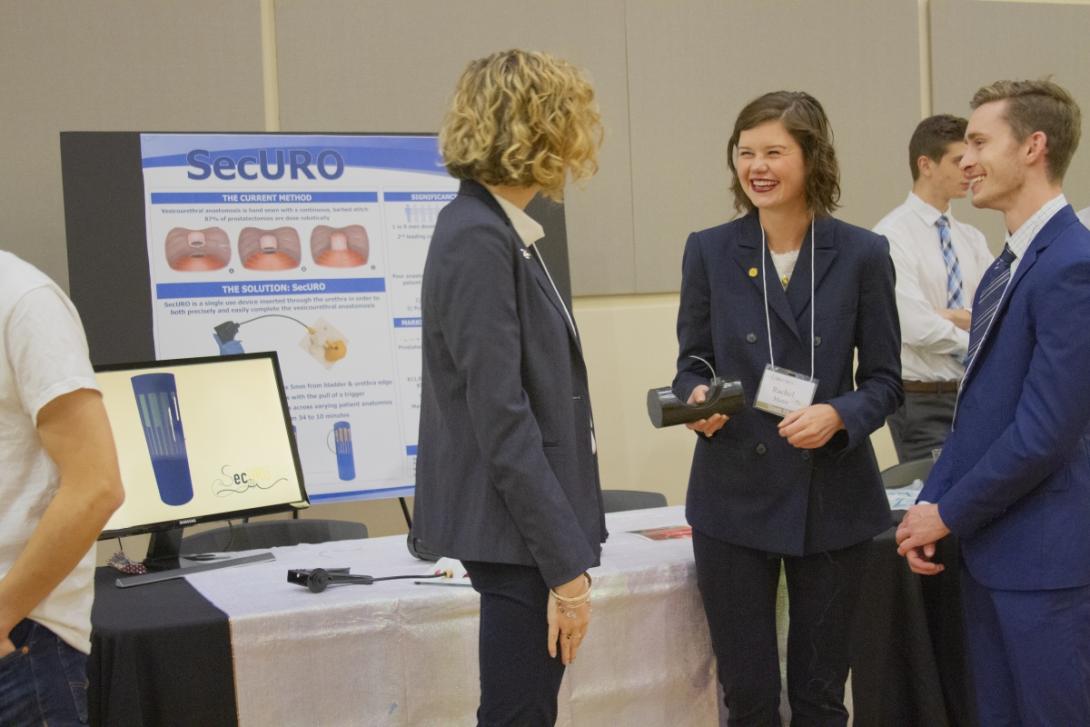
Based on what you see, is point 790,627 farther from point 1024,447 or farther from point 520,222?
point 520,222

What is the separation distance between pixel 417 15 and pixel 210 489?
232 cm

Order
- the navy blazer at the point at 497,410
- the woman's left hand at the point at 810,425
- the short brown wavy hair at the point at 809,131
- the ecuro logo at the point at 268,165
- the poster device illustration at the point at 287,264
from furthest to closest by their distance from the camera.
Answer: the ecuro logo at the point at 268,165
the poster device illustration at the point at 287,264
the short brown wavy hair at the point at 809,131
the woman's left hand at the point at 810,425
the navy blazer at the point at 497,410

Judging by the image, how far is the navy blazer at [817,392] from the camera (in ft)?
6.97

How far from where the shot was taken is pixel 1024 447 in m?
1.88

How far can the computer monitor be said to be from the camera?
2.45 meters

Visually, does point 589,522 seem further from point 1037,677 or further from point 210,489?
point 210,489

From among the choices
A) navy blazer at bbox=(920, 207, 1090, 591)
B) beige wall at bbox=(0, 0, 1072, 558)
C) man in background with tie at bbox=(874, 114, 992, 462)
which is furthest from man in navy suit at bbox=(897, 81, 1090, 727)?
beige wall at bbox=(0, 0, 1072, 558)

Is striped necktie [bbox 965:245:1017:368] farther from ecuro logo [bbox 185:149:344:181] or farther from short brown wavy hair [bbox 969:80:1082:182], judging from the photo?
ecuro logo [bbox 185:149:344:181]

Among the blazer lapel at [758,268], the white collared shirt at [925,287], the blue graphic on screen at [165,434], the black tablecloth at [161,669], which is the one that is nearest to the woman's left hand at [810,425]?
the blazer lapel at [758,268]

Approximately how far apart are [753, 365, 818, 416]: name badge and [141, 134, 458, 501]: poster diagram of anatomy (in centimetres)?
173

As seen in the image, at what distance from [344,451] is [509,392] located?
7.05 ft

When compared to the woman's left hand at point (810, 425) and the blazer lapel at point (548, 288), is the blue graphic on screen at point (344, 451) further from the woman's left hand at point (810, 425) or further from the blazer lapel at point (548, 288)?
the blazer lapel at point (548, 288)

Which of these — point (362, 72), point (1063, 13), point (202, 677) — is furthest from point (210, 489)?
point (1063, 13)

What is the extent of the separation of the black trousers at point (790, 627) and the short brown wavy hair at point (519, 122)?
0.93 metres
